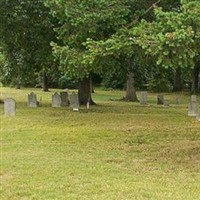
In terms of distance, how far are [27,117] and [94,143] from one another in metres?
6.66

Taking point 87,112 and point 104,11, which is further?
point 87,112

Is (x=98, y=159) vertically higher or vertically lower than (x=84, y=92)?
lower

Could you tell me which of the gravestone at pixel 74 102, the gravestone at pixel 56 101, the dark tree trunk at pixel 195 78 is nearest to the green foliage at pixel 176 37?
the gravestone at pixel 74 102

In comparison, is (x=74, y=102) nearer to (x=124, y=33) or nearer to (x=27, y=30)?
(x=27, y=30)

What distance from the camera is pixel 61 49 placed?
1245 cm

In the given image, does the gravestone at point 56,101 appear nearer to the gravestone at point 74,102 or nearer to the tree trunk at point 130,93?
the gravestone at point 74,102

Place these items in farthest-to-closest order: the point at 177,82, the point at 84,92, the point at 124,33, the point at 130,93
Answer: the point at 177,82 < the point at 130,93 < the point at 84,92 < the point at 124,33

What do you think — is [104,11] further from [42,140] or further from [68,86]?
[68,86]

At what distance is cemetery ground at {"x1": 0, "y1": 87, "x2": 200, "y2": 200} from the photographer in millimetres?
7875

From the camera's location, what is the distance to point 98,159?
1060cm

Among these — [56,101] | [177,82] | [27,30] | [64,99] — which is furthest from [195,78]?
[27,30]

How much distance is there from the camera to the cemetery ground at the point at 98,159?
7.88 metres

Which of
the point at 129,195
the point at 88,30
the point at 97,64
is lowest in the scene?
the point at 129,195

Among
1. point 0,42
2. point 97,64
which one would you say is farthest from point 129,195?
point 0,42
